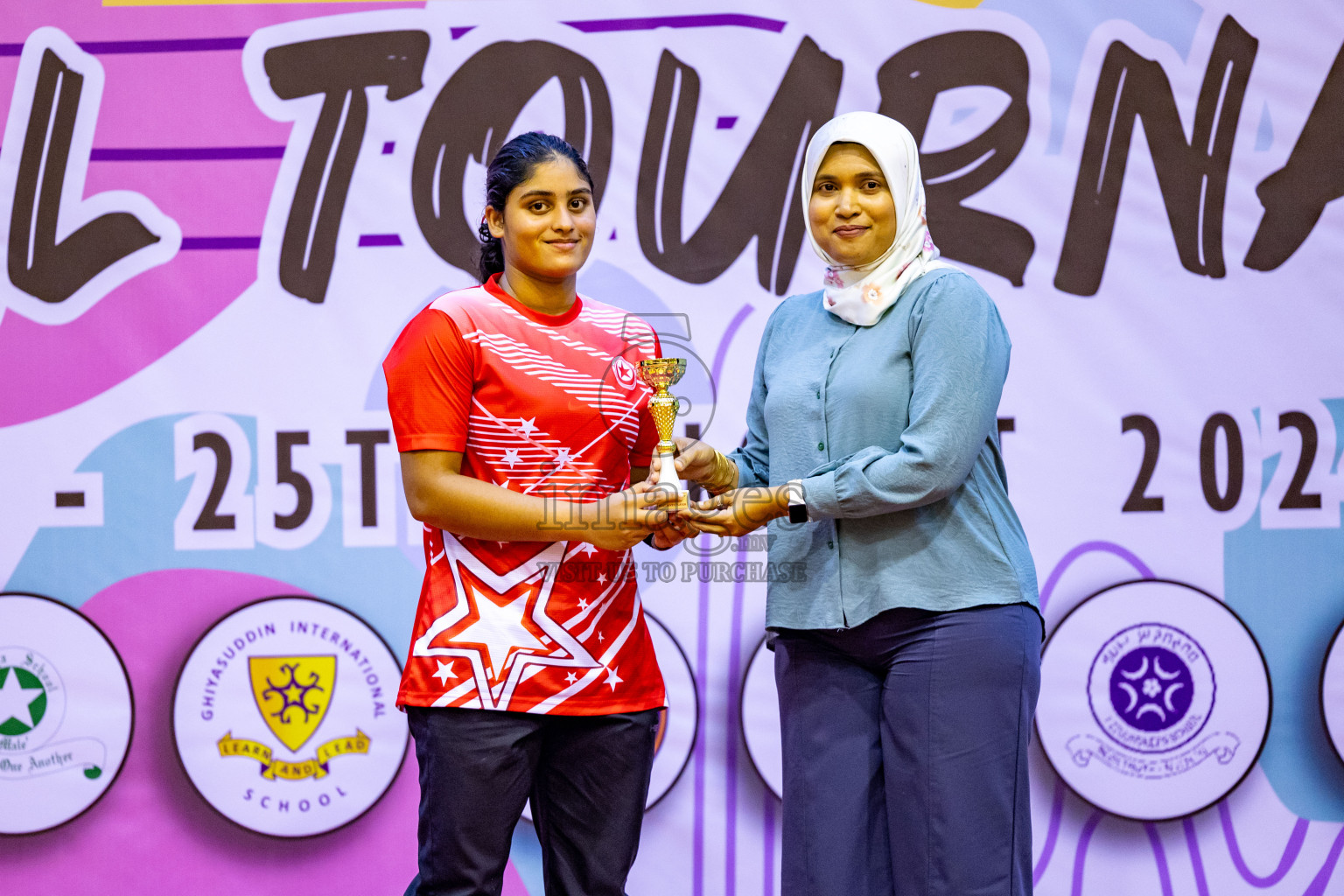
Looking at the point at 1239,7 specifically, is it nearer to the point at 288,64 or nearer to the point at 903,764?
the point at 903,764

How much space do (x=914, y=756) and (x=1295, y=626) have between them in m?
1.53

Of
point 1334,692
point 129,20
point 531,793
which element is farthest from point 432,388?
point 1334,692

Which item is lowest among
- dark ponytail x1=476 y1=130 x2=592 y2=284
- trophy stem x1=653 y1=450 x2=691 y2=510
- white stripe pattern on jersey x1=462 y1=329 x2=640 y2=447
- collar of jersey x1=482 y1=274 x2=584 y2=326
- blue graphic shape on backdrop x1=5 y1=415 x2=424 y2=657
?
blue graphic shape on backdrop x1=5 y1=415 x2=424 y2=657

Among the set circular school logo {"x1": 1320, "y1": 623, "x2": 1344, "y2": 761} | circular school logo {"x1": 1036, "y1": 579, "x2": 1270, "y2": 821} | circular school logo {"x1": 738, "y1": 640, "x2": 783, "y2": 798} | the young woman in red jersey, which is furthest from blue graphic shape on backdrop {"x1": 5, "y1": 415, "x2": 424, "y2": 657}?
circular school logo {"x1": 1320, "y1": 623, "x2": 1344, "y2": 761}

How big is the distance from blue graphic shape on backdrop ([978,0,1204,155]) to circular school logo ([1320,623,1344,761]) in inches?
58.8

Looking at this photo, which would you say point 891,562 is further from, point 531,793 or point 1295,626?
point 1295,626

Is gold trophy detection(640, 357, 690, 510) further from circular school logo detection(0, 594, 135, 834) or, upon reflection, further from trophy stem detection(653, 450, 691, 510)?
circular school logo detection(0, 594, 135, 834)

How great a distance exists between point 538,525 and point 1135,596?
1692 mm

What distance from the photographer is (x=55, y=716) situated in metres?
2.69

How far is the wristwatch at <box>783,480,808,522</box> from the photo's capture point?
1660mm

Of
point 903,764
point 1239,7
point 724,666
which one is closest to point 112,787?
point 724,666

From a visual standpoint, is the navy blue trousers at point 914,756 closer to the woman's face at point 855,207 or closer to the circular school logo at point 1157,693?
the woman's face at point 855,207

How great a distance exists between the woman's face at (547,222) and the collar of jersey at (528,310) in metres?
0.06

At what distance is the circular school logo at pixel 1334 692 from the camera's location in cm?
259
